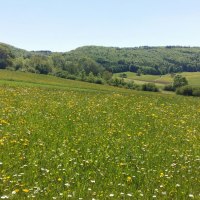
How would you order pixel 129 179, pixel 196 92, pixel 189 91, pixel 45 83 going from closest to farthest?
pixel 129 179
pixel 45 83
pixel 196 92
pixel 189 91

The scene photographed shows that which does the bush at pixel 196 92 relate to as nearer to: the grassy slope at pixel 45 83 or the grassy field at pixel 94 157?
the grassy slope at pixel 45 83

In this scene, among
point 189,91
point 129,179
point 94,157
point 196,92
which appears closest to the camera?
point 129,179

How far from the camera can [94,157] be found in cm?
1080

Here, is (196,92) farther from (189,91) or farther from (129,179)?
(129,179)

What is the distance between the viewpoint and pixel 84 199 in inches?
293

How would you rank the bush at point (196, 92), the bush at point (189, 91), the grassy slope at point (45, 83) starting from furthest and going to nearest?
the bush at point (189, 91), the bush at point (196, 92), the grassy slope at point (45, 83)

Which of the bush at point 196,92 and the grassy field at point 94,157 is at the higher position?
the grassy field at point 94,157

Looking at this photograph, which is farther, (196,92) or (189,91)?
(189,91)

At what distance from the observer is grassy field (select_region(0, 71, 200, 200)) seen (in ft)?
26.6

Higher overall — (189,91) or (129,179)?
(129,179)

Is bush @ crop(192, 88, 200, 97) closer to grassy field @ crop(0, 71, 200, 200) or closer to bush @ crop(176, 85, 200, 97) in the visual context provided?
bush @ crop(176, 85, 200, 97)

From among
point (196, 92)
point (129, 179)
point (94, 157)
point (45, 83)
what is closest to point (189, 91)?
point (196, 92)

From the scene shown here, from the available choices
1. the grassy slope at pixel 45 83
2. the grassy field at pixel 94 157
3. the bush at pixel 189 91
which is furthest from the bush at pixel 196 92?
the grassy field at pixel 94 157

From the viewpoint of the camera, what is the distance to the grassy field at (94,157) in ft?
26.6
